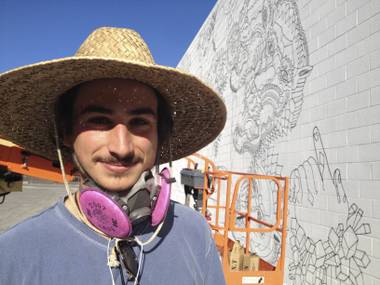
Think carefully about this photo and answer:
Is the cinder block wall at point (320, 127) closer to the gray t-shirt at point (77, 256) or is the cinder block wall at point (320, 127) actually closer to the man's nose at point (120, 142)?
the gray t-shirt at point (77, 256)

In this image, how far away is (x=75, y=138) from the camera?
148 cm

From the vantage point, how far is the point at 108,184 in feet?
4.59

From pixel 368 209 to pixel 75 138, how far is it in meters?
2.94

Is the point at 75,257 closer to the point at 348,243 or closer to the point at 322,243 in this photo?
the point at 348,243

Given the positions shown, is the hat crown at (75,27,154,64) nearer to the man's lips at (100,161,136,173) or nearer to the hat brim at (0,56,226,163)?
the hat brim at (0,56,226,163)

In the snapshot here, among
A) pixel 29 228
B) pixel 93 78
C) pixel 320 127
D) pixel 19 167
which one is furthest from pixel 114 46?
pixel 320 127

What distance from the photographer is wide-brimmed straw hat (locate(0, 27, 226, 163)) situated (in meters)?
1.38

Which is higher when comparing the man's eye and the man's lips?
the man's eye

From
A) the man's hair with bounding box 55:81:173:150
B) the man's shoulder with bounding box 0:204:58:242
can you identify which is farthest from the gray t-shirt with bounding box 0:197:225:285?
the man's hair with bounding box 55:81:173:150

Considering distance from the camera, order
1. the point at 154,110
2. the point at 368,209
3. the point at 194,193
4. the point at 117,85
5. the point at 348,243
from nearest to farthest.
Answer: the point at 117,85, the point at 154,110, the point at 368,209, the point at 348,243, the point at 194,193

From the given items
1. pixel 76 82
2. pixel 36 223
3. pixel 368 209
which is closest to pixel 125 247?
pixel 36 223

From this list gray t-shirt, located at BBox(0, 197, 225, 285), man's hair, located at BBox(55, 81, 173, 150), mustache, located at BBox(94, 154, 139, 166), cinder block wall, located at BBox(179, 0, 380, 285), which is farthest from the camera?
cinder block wall, located at BBox(179, 0, 380, 285)

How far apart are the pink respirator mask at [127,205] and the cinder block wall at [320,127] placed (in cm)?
255

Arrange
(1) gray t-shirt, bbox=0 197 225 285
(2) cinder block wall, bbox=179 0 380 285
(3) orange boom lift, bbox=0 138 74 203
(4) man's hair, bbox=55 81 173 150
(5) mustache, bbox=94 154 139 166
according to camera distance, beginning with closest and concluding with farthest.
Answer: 1. (1) gray t-shirt, bbox=0 197 225 285
2. (5) mustache, bbox=94 154 139 166
3. (4) man's hair, bbox=55 81 173 150
4. (2) cinder block wall, bbox=179 0 380 285
5. (3) orange boom lift, bbox=0 138 74 203
